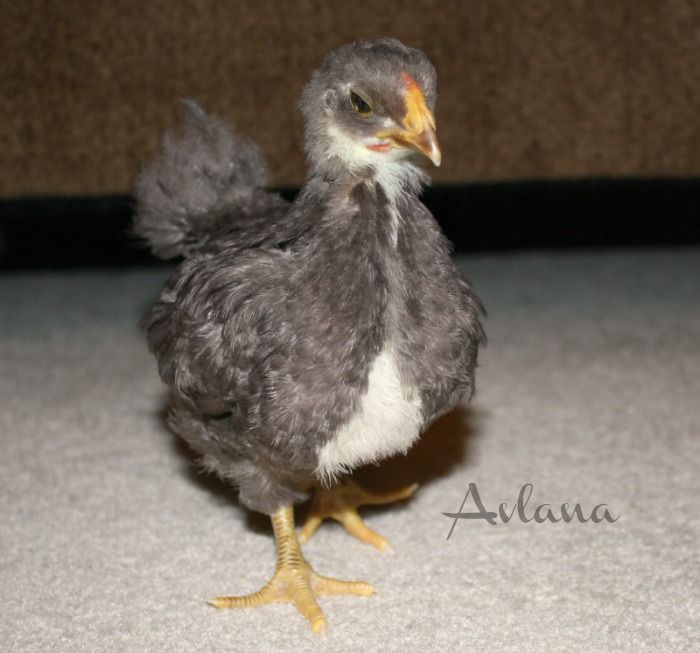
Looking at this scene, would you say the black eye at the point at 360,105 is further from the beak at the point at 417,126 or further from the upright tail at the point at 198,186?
the upright tail at the point at 198,186

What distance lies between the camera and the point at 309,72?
6.37 ft

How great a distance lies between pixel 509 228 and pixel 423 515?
5.87 ft

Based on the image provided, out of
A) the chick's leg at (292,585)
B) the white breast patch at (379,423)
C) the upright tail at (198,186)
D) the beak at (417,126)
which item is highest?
the beak at (417,126)

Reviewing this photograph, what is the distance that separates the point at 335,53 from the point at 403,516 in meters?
0.82

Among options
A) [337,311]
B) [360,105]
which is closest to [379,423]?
[337,311]

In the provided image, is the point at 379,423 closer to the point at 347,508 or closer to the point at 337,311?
the point at 337,311

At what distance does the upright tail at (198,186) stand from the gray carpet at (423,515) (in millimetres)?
457

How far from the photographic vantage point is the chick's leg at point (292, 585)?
1.38 m

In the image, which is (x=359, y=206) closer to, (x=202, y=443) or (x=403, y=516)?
(x=202, y=443)

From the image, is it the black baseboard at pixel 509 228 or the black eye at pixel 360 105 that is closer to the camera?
the black eye at pixel 360 105

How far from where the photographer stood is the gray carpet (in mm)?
1331

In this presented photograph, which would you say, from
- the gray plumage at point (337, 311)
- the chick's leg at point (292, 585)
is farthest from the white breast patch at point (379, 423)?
the chick's leg at point (292, 585)

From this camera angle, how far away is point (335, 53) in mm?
1288

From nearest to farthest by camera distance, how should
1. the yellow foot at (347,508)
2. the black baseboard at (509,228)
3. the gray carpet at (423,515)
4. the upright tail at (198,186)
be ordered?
the gray carpet at (423,515) < the yellow foot at (347,508) < the upright tail at (198,186) < the black baseboard at (509,228)
